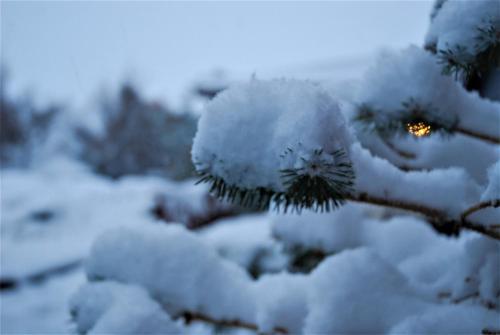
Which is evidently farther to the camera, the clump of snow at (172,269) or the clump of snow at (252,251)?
the clump of snow at (252,251)

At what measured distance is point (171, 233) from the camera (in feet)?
3.77

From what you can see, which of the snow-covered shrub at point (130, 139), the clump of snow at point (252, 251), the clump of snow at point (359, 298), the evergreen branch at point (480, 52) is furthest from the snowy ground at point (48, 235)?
the snow-covered shrub at point (130, 139)

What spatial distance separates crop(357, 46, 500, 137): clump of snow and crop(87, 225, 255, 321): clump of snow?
0.62m

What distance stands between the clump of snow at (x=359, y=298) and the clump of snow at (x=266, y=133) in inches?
19.1

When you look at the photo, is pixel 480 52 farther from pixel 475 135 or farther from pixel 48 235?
pixel 48 235

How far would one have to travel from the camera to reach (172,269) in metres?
1.09

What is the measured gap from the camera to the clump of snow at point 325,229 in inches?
56.0

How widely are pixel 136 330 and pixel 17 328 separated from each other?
2.73m

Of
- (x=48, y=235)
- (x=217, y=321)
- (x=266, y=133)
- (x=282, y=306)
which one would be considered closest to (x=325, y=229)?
(x=282, y=306)

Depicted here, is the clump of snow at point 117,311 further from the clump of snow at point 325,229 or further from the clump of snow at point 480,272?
the clump of snow at point 480,272

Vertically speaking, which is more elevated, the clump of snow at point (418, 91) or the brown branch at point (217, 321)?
the clump of snow at point (418, 91)

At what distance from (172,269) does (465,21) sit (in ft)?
2.97

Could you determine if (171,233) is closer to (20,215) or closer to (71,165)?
(20,215)

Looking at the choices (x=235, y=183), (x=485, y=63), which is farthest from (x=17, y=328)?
(x=485, y=63)
